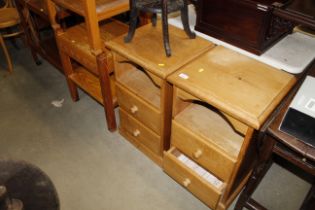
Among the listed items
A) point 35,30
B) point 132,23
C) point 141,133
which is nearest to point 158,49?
point 132,23

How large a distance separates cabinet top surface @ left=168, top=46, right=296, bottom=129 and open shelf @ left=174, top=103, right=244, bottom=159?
222 mm

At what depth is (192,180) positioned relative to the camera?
136 centimetres

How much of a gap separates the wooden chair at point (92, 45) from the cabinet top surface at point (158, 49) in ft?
0.50

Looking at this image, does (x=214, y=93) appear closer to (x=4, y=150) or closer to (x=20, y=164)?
(x=20, y=164)

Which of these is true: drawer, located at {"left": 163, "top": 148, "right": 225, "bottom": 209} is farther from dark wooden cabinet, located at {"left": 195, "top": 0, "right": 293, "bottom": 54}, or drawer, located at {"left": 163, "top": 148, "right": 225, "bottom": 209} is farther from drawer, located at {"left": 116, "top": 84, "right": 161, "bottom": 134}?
dark wooden cabinet, located at {"left": 195, "top": 0, "right": 293, "bottom": 54}

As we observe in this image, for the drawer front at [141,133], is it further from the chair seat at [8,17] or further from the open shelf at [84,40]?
the chair seat at [8,17]

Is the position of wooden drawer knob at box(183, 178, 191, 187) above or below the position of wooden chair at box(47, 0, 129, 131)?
below

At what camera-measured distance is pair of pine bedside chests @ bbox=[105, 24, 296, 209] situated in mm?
1089

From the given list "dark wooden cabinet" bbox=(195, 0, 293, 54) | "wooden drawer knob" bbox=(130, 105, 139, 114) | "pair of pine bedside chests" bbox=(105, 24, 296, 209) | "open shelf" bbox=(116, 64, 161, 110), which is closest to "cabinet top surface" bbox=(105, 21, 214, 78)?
"pair of pine bedside chests" bbox=(105, 24, 296, 209)

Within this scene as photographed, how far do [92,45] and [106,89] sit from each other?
284 millimetres

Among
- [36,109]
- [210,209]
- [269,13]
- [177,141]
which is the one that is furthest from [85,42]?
[210,209]

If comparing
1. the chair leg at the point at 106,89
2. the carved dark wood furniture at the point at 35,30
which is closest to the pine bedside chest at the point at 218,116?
the chair leg at the point at 106,89

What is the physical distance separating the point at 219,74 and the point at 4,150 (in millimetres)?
1446

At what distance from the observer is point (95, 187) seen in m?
1.57
